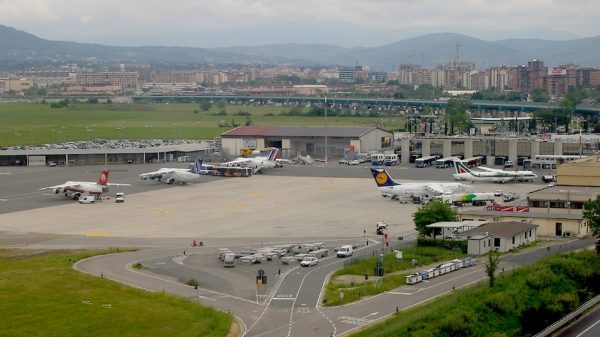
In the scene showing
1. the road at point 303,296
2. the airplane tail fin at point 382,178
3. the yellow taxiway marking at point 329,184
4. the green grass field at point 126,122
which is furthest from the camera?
the green grass field at point 126,122

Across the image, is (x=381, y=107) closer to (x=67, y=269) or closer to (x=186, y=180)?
(x=186, y=180)

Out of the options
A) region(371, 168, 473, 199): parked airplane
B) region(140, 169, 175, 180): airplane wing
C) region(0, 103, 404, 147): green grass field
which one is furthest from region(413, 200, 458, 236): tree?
region(0, 103, 404, 147): green grass field

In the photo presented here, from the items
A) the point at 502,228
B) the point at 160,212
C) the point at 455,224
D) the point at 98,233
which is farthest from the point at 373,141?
the point at 502,228

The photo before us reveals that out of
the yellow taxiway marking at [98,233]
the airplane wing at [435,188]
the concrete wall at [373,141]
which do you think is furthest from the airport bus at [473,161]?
the yellow taxiway marking at [98,233]

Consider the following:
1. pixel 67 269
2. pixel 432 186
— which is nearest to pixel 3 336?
pixel 67 269

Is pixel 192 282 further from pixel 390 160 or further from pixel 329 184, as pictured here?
pixel 390 160

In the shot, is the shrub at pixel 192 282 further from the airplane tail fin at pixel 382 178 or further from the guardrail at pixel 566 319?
the airplane tail fin at pixel 382 178
